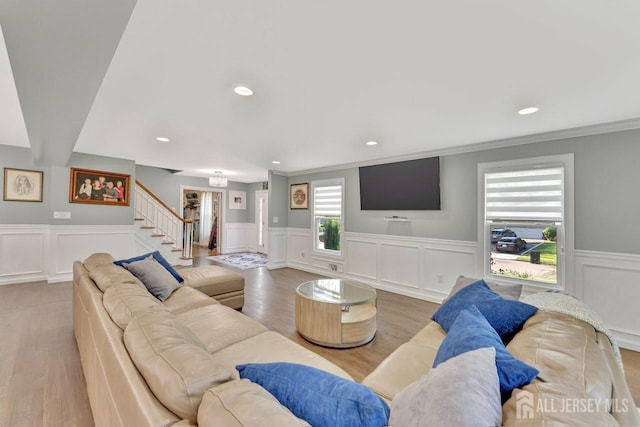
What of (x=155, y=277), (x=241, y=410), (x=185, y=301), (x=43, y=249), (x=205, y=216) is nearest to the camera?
(x=241, y=410)

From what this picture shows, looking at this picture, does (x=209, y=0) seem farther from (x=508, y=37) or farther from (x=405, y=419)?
(x=405, y=419)

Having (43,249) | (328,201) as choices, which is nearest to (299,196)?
(328,201)

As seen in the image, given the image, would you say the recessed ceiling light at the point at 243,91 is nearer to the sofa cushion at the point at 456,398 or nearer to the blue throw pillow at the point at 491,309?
the sofa cushion at the point at 456,398

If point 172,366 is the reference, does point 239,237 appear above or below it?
below

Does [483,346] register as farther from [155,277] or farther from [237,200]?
[237,200]

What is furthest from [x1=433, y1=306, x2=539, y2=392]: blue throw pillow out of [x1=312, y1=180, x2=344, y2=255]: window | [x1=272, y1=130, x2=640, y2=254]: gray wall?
[x1=312, y1=180, x2=344, y2=255]: window

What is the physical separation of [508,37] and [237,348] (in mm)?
2371

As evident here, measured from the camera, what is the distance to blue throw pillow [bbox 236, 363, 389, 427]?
0.75m

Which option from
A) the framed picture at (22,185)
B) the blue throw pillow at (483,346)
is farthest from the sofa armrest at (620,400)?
the framed picture at (22,185)

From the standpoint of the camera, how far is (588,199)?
2867mm

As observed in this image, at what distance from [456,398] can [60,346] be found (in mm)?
3364

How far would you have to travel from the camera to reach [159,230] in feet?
20.1

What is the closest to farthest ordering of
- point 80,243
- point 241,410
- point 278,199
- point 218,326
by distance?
point 241,410
point 218,326
point 80,243
point 278,199

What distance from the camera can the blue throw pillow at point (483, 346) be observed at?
0.88 metres
